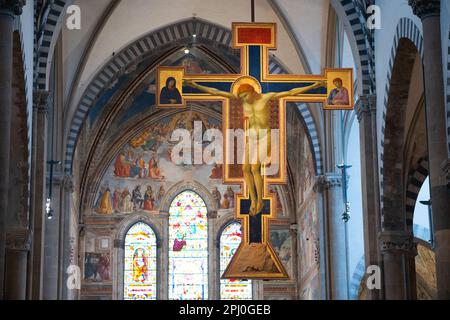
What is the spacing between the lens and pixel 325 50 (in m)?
26.3

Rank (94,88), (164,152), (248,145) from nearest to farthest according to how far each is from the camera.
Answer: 1. (248,145)
2. (94,88)
3. (164,152)

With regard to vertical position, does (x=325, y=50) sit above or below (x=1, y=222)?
above

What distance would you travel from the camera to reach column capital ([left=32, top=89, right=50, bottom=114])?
20078 mm

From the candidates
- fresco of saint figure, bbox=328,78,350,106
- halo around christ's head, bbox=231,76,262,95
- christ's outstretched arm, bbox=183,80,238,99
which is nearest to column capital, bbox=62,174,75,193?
christ's outstretched arm, bbox=183,80,238,99

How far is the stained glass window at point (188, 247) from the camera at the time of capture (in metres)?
35.4

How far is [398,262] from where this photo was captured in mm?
19188

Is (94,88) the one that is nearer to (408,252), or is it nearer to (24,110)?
(24,110)

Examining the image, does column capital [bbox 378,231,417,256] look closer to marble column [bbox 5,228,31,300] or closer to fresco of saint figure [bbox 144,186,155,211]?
marble column [bbox 5,228,31,300]

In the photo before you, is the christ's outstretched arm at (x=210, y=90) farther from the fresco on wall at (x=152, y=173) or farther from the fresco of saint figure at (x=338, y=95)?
the fresco on wall at (x=152, y=173)

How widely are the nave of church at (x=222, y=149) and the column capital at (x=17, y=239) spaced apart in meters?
0.03

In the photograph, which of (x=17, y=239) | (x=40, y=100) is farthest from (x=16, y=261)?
(x=40, y=100)

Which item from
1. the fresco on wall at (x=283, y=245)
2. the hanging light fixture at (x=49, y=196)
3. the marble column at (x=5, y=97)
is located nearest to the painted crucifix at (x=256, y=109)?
the marble column at (x=5, y=97)
